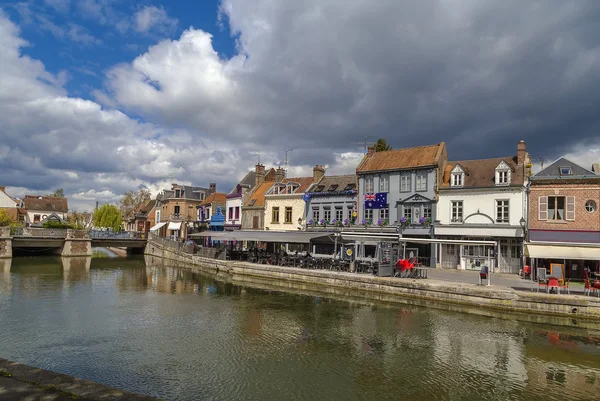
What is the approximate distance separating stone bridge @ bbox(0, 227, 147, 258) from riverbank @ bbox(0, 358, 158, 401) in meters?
36.1

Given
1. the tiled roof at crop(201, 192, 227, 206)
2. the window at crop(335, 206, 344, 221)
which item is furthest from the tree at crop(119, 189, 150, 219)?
the window at crop(335, 206, 344, 221)

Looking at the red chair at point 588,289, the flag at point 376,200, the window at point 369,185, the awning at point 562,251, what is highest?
the window at point 369,185

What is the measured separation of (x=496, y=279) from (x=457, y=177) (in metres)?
7.82

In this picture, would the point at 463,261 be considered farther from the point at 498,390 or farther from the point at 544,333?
the point at 498,390

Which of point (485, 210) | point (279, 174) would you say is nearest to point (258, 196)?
point (279, 174)

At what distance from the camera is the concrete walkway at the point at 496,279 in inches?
723

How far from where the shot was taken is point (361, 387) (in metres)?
9.08

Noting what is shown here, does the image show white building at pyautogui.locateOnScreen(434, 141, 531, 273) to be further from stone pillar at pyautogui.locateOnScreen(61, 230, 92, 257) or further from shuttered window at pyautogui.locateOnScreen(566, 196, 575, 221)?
stone pillar at pyautogui.locateOnScreen(61, 230, 92, 257)

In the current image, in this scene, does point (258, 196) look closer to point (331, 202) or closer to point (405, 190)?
point (331, 202)

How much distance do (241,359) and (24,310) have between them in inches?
411

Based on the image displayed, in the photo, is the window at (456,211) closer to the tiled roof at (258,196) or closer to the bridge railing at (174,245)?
the tiled roof at (258,196)

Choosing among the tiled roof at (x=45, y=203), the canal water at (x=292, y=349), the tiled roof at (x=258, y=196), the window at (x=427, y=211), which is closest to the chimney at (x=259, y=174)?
the tiled roof at (x=258, y=196)

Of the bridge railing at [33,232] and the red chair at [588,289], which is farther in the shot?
the bridge railing at [33,232]

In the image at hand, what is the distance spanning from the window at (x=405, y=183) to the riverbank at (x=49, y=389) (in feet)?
81.6
